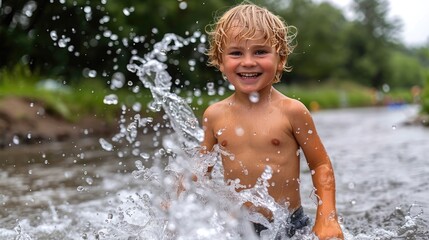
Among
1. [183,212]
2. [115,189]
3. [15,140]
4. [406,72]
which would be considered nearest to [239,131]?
[183,212]

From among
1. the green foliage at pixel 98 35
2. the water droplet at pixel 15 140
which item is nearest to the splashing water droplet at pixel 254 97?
the green foliage at pixel 98 35

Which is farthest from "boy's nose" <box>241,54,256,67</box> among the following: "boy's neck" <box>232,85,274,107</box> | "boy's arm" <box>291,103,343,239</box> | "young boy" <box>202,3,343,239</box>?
"boy's arm" <box>291,103,343,239</box>

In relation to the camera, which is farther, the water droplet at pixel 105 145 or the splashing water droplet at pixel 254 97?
the water droplet at pixel 105 145

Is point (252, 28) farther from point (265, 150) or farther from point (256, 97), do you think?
point (265, 150)

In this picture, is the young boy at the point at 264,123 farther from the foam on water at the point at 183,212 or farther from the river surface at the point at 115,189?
the river surface at the point at 115,189

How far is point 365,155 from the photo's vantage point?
7.43m

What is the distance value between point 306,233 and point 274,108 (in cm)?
58

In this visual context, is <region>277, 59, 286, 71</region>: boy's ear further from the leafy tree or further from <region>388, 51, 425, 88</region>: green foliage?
<region>388, 51, 425, 88</region>: green foliage

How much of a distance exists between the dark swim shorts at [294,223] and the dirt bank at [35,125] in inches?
271

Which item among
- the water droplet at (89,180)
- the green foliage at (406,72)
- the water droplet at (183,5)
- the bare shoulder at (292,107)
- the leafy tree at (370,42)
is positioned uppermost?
the bare shoulder at (292,107)

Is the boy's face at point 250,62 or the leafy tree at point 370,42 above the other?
the boy's face at point 250,62

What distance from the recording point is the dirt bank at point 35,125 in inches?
381

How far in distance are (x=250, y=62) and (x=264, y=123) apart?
0.96ft

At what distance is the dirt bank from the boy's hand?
23.5ft
